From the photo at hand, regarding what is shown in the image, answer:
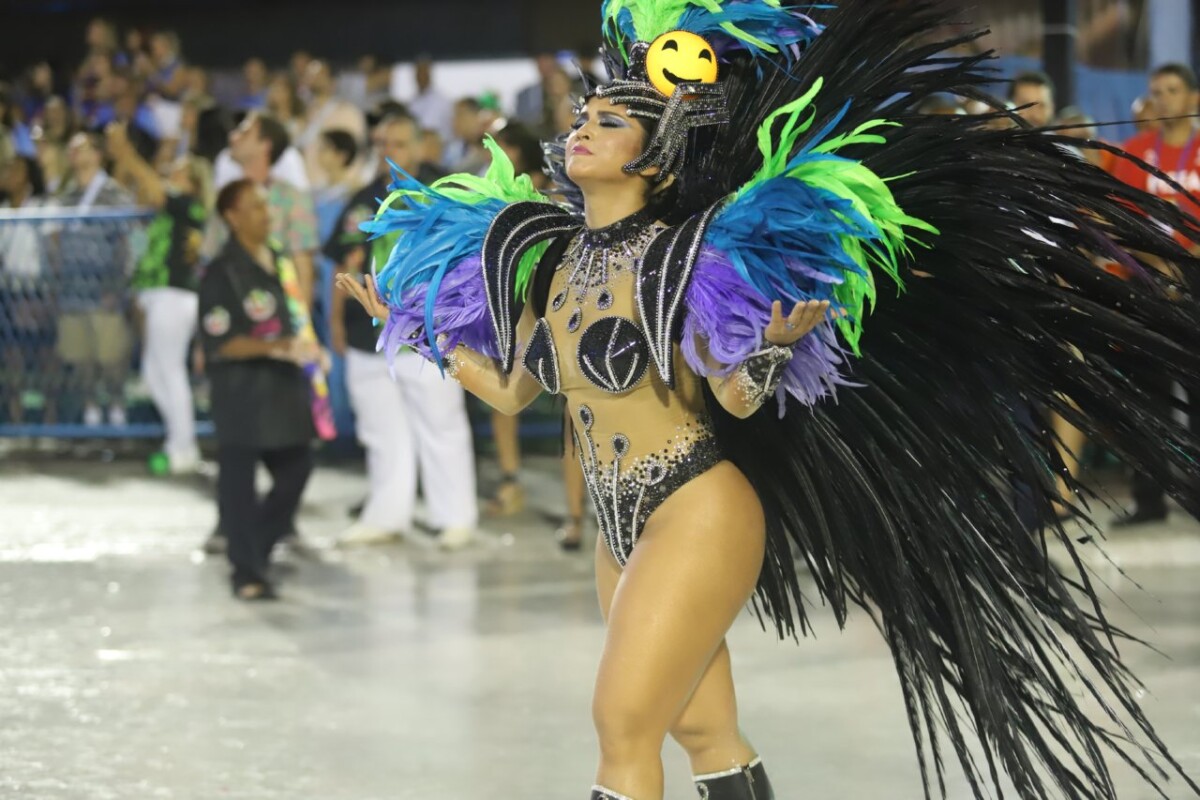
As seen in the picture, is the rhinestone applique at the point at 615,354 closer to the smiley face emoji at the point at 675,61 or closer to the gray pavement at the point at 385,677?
the smiley face emoji at the point at 675,61

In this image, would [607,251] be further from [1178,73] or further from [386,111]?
[386,111]

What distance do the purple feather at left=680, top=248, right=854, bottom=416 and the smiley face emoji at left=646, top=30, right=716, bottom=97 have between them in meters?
0.43

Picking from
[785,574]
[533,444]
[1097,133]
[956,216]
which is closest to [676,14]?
[956,216]

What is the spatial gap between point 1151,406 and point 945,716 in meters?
0.81

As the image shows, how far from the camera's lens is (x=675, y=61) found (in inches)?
142

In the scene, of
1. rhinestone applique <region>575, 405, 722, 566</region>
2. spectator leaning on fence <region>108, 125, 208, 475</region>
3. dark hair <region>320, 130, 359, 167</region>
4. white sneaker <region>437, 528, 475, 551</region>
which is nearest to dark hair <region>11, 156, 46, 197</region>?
spectator leaning on fence <region>108, 125, 208, 475</region>

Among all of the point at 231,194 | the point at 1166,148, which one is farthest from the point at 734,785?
the point at 1166,148

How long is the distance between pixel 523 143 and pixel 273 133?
1483 millimetres

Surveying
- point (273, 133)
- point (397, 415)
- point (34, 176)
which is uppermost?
point (273, 133)

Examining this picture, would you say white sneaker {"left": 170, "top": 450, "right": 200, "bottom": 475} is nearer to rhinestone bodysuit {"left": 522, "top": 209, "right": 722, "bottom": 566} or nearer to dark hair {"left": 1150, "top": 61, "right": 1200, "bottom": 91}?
dark hair {"left": 1150, "top": 61, "right": 1200, "bottom": 91}

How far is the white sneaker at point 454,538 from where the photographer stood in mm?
8148

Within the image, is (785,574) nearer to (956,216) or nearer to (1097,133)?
(956,216)

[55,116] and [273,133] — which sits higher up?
[55,116]

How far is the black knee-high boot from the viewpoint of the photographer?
357 cm
